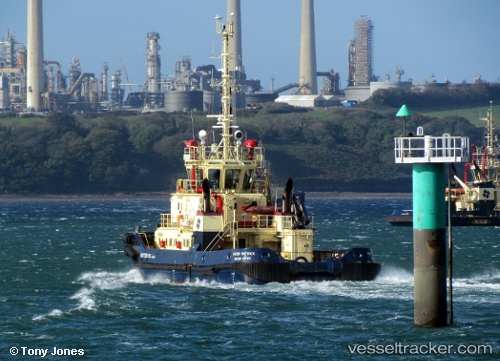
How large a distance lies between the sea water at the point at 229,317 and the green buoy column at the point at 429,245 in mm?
804

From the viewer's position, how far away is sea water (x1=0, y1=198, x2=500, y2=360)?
39.5 meters

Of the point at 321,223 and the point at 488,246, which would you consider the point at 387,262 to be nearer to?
the point at 488,246

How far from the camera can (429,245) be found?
39531mm

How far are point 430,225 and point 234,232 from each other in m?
17.2

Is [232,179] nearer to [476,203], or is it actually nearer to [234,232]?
[234,232]

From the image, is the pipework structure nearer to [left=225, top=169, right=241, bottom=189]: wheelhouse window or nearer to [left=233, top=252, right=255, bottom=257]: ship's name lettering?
[left=233, top=252, right=255, bottom=257]: ship's name lettering

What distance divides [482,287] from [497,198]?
54478 millimetres

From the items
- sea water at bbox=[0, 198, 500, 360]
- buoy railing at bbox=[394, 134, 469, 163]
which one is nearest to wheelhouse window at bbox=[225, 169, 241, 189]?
sea water at bbox=[0, 198, 500, 360]

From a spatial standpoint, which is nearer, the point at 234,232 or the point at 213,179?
the point at 234,232

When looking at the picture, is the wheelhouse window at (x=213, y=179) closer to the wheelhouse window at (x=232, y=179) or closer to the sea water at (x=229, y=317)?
the wheelhouse window at (x=232, y=179)

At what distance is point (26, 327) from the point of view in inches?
1732

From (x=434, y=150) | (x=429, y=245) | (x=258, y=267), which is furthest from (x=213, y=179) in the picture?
(x=429, y=245)

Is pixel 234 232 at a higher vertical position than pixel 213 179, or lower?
lower

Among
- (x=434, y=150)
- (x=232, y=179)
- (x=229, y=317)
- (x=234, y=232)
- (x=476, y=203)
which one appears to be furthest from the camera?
(x=476, y=203)
